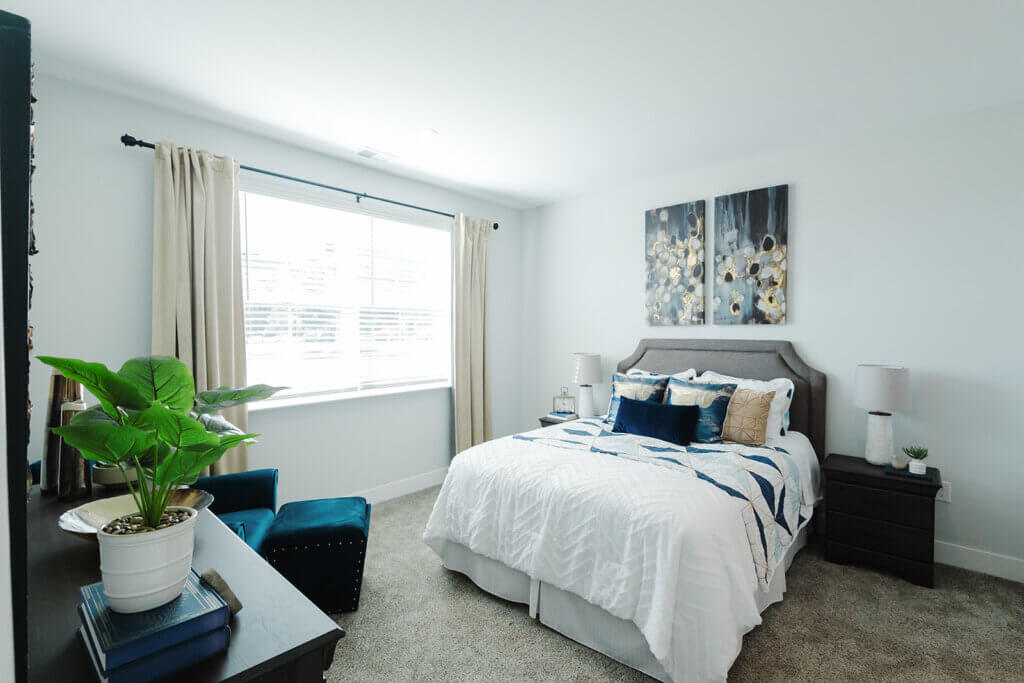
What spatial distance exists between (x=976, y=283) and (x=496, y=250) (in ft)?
11.3

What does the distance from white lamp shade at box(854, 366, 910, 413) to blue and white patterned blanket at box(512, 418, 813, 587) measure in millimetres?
589

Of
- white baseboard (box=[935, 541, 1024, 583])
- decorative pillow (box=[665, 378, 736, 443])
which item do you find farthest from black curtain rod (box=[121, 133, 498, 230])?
white baseboard (box=[935, 541, 1024, 583])

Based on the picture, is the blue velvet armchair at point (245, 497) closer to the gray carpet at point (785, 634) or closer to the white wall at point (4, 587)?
the gray carpet at point (785, 634)

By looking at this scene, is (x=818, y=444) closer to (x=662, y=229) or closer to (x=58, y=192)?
(x=662, y=229)

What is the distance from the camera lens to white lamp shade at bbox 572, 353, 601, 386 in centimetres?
413

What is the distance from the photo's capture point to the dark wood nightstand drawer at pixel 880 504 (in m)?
2.56

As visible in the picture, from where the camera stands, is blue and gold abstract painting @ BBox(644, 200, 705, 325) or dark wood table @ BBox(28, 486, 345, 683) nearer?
dark wood table @ BBox(28, 486, 345, 683)

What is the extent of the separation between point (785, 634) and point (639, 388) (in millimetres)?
1635

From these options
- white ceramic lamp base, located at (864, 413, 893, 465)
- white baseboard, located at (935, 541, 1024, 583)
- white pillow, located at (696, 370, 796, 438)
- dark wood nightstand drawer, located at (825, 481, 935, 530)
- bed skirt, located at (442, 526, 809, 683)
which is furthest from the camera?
white pillow, located at (696, 370, 796, 438)

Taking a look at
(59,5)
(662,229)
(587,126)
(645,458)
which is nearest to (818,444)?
(645,458)

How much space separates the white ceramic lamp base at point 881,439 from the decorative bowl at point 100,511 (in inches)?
130

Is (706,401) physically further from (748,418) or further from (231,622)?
(231,622)

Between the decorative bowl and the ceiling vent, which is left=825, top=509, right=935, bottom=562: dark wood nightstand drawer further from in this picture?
the ceiling vent

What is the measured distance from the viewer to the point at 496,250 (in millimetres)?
4727
